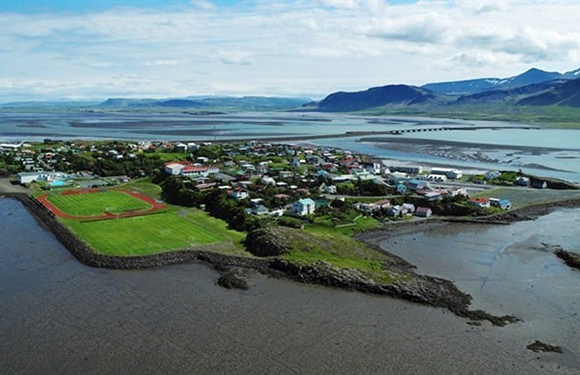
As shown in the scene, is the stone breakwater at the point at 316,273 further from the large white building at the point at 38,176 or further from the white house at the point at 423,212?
the large white building at the point at 38,176

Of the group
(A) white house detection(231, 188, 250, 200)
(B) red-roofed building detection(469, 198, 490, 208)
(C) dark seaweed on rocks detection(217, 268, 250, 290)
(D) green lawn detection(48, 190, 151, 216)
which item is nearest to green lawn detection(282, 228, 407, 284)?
(C) dark seaweed on rocks detection(217, 268, 250, 290)

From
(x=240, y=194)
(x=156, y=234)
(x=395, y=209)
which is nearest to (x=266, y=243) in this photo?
(x=156, y=234)

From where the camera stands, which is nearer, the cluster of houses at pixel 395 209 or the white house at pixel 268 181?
the cluster of houses at pixel 395 209

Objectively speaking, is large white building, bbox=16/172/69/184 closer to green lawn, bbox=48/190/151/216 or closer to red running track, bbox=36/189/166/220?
red running track, bbox=36/189/166/220

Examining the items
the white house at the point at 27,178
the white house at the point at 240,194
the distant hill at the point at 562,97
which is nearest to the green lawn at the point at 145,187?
the white house at the point at 240,194

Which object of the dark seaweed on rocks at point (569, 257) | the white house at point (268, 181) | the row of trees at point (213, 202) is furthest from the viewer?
the white house at point (268, 181)
